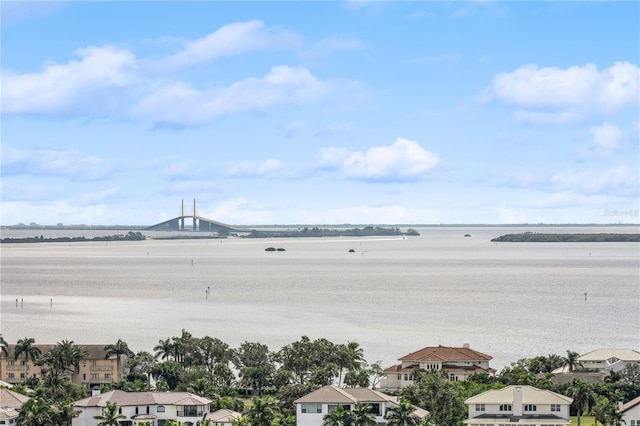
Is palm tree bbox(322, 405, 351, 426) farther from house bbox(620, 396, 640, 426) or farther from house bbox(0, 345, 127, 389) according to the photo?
house bbox(0, 345, 127, 389)

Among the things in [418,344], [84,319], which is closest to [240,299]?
[84,319]

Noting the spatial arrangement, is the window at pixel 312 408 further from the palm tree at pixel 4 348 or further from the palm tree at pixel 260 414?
the palm tree at pixel 4 348

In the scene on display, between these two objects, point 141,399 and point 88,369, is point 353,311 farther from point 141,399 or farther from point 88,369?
point 141,399

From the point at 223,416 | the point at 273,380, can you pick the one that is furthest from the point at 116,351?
the point at 223,416

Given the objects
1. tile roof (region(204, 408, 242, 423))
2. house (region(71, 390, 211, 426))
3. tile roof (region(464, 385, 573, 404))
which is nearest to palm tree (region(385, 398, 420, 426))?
tile roof (region(464, 385, 573, 404))

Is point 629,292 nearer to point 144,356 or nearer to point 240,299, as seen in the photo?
point 240,299

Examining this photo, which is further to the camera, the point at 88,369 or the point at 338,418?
the point at 88,369
